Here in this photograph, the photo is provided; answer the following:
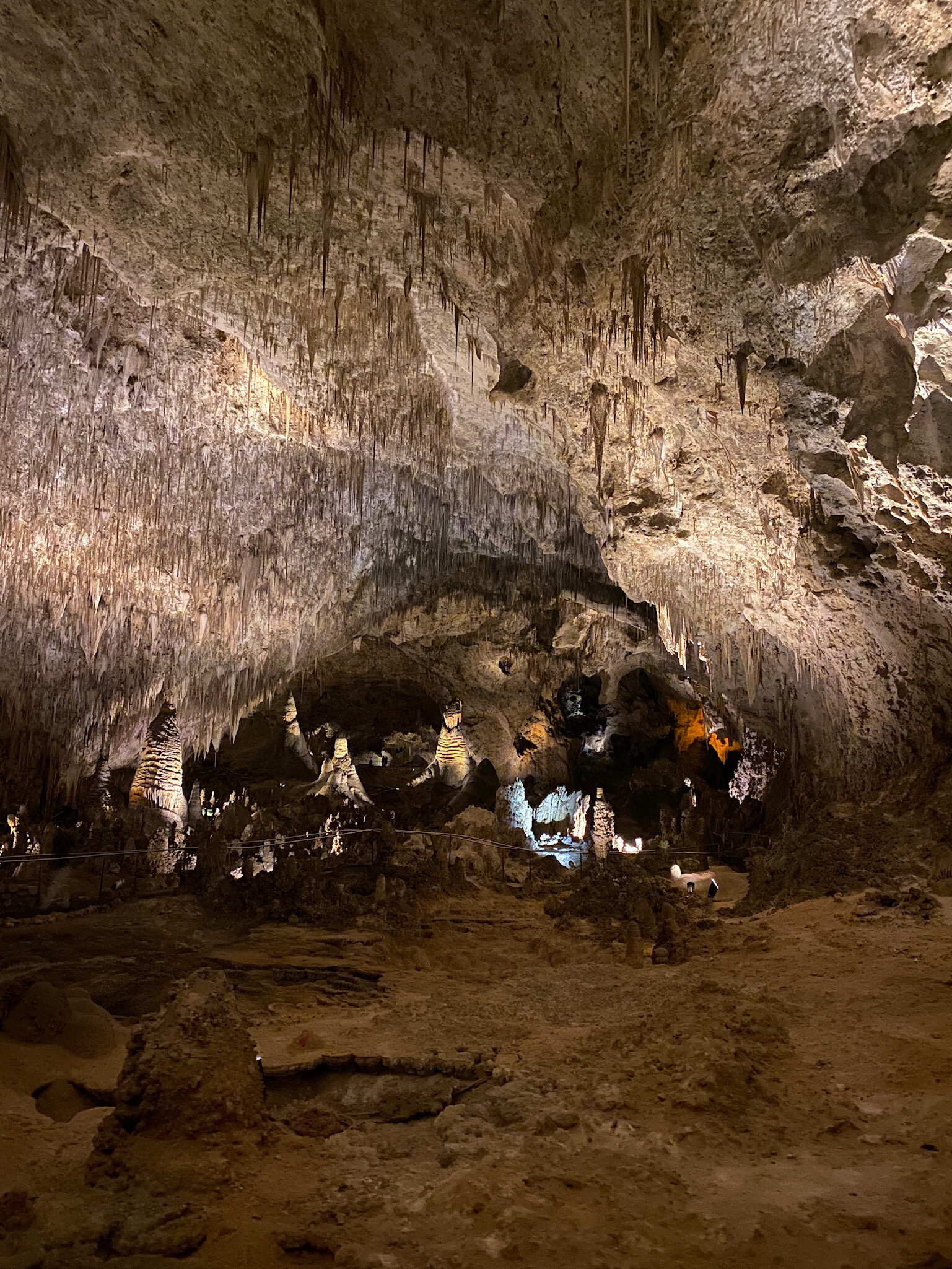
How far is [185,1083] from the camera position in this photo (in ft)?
11.5

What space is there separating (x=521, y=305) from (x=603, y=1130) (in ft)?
20.5

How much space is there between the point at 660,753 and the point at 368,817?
419 inches

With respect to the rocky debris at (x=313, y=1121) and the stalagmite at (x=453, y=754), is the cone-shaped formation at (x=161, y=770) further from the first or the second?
the rocky debris at (x=313, y=1121)

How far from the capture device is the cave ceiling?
4.76 meters

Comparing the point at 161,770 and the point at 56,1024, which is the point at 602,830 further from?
the point at 56,1024

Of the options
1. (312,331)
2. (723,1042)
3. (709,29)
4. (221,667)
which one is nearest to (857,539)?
(709,29)

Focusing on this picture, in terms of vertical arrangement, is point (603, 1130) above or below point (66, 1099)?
above

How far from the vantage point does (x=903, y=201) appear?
4840 millimetres

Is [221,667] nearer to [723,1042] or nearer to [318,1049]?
[318,1049]

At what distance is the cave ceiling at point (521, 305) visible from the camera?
476cm

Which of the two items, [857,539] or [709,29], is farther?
[857,539]

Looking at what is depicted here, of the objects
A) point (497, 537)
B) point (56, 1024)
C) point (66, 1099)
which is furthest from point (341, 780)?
point (66, 1099)

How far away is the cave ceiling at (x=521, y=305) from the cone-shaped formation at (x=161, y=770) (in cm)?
420

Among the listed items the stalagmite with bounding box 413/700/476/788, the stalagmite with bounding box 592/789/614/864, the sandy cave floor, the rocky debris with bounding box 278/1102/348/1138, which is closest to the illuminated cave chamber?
the stalagmite with bounding box 592/789/614/864
